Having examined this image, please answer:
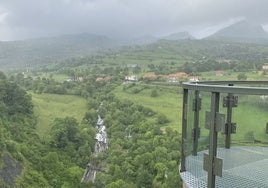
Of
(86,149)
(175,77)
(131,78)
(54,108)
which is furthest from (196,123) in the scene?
(131,78)

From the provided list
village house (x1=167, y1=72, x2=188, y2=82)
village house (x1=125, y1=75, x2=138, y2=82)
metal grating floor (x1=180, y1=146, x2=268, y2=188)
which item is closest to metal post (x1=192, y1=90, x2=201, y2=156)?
metal grating floor (x1=180, y1=146, x2=268, y2=188)

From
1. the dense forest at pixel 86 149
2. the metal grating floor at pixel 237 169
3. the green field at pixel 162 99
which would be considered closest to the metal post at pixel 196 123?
the metal grating floor at pixel 237 169

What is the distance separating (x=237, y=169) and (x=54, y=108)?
6284 centimetres

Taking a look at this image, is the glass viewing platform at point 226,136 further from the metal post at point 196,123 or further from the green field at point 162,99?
the green field at point 162,99

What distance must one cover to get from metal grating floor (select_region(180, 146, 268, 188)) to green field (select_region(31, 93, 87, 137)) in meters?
46.0

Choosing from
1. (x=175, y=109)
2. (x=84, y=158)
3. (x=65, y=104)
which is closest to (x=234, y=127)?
(x=84, y=158)

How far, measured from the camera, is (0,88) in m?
50.6

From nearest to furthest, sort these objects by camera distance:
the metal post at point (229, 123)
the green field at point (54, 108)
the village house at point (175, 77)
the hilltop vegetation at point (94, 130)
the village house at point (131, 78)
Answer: the metal post at point (229, 123)
the hilltop vegetation at point (94, 130)
the green field at point (54, 108)
the village house at point (175, 77)
the village house at point (131, 78)

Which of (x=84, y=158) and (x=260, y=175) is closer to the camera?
(x=260, y=175)

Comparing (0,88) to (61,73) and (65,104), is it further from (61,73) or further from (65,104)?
(61,73)

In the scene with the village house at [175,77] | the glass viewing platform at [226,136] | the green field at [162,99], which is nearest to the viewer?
the glass viewing platform at [226,136]

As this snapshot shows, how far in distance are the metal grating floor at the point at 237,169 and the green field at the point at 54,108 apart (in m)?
46.0

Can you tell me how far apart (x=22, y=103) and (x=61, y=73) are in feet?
238

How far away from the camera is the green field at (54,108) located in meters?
54.5
